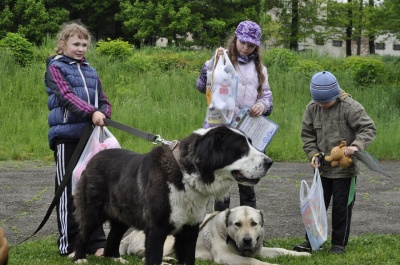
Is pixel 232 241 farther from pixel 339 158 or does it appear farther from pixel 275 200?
pixel 275 200

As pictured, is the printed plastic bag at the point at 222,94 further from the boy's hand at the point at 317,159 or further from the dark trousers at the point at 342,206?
the dark trousers at the point at 342,206

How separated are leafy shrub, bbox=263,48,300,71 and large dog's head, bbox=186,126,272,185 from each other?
52.2 feet

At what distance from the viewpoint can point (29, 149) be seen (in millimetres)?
13812

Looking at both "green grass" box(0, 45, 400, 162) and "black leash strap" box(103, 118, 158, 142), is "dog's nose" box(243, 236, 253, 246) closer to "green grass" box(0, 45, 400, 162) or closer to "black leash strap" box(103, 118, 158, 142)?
"black leash strap" box(103, 118, 158, 142)

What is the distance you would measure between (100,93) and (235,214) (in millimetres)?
1832

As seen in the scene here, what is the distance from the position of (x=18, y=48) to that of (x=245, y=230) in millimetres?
14858

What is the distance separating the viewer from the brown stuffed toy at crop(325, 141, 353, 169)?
19.9ft

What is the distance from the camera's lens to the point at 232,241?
20.3ft

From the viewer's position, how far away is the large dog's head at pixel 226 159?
15.3ft

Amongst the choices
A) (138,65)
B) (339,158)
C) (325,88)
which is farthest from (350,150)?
(138,65)

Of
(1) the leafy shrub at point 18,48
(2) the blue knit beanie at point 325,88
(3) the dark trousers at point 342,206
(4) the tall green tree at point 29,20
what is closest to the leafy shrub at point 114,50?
(1) the leafy shrub at point 18,48

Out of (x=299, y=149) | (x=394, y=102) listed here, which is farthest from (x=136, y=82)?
(x=394, y=102)

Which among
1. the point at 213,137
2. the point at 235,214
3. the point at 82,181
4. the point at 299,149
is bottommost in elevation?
the point at 299,149

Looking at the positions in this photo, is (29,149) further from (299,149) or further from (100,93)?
(100,93)
